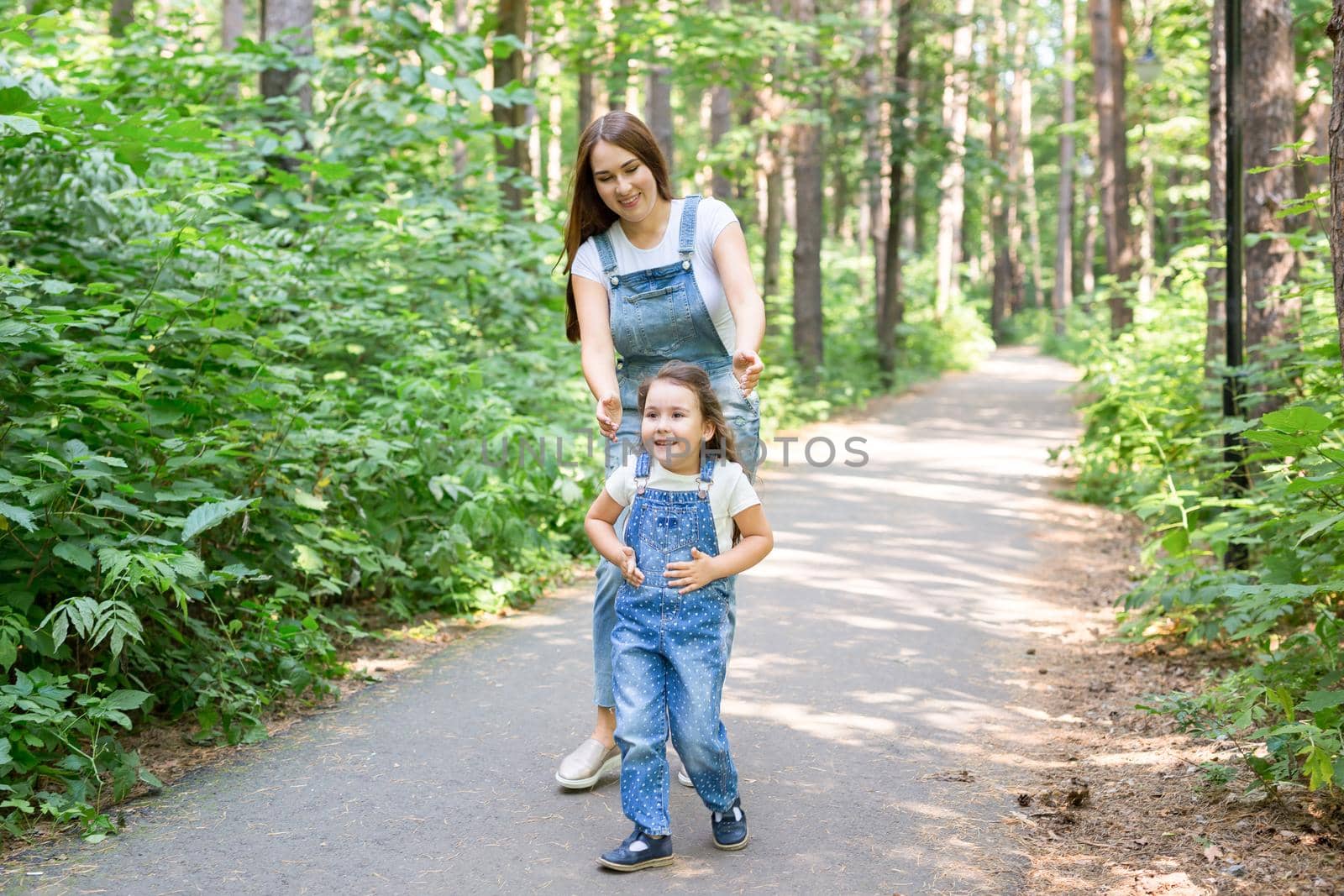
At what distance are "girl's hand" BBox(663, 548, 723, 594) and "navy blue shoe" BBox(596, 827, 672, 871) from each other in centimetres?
73

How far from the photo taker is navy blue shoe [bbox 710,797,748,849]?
352 cm

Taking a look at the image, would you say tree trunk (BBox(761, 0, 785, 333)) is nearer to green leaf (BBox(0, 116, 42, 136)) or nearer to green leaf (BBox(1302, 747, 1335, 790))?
green leaf (BBox(0, 116, 42, 136))

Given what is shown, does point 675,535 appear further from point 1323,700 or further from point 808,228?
point 808,228

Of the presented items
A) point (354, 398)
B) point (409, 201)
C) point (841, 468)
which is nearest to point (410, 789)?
point (354, 398)

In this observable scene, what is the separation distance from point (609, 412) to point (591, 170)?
2.75 feet

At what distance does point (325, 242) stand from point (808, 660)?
168 inches

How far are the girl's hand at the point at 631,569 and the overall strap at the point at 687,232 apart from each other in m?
0.99

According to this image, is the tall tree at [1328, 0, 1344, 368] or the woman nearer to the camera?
the tall tree at [1328, 0, 1344, 368]

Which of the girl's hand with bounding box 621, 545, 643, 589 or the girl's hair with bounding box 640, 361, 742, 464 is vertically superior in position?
the girl's hair with bounding box 640, 361, 742, 464

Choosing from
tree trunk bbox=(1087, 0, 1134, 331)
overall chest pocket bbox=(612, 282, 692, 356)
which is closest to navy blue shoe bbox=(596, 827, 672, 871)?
overall chest pocket bbox=(612, 282, 692, 356)

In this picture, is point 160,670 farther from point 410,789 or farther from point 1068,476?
point 1068,476

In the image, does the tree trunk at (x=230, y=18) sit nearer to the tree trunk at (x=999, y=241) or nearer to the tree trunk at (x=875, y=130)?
the tree trunk at (x=875, y=130)

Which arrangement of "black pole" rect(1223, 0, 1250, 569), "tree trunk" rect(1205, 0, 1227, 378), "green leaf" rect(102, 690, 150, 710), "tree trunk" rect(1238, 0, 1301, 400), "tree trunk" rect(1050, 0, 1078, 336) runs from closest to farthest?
"green leaf" rect(102, 690, 150, 710), "black pole" rect(1223, 0, 1250, 569), "tree trunk" rect(1238, 0, 1301, 400), "tree trunk" rect(1205, 0, 1227, 378), "tree trunk" rect(1050, 0, 1078, 336)

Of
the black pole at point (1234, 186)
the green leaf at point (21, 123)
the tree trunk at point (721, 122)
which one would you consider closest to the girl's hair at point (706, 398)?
the green leaf at point (21, 123)
